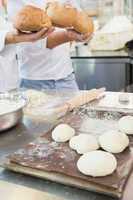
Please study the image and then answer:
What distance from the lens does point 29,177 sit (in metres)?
0.70

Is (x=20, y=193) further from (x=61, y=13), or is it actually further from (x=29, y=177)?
(x=61, y=13)

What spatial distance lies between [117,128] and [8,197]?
0.39 metres

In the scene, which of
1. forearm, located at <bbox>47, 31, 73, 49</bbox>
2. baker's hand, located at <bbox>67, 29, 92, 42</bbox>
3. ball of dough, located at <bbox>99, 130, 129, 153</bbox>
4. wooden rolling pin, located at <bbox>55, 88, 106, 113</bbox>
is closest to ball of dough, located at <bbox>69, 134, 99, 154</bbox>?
ball of dough, located at <bbox>99, 130, 129, 153</bbox>

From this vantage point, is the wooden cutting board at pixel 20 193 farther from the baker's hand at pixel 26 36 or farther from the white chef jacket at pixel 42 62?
the white chef jacket at pixel 42 62

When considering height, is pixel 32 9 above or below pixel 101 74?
above

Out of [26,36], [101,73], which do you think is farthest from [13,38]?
[101,73]

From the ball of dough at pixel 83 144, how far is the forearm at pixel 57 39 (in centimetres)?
68

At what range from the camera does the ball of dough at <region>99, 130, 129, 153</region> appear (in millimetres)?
737

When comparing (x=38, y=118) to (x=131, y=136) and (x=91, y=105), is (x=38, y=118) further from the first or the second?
(x=131, y=136)

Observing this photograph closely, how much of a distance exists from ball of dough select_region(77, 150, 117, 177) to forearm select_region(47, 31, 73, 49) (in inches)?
30.7

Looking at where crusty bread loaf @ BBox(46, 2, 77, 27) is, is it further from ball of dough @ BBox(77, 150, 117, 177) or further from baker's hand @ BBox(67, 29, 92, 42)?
ball of dough @ BBox(77, 150, 117, 177)

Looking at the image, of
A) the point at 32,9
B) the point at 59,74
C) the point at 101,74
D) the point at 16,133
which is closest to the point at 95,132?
the point at 16,133

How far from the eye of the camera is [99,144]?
777 mm

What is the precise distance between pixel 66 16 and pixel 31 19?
0.12m
